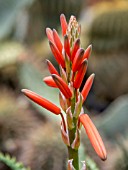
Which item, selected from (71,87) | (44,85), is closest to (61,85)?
(71,87)

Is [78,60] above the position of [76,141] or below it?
above

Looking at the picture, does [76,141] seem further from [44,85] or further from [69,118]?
[44,85]

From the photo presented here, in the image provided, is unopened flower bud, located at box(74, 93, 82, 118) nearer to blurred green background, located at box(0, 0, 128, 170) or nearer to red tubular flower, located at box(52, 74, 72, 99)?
red tubular flower, located at box(52, 74, 72, 99)

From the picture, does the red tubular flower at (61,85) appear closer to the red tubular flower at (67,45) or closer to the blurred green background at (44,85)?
the red tubular flower at (67,45)

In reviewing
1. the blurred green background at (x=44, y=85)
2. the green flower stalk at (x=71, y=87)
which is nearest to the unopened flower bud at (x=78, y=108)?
the green flower stalk at (x=71, y=87)

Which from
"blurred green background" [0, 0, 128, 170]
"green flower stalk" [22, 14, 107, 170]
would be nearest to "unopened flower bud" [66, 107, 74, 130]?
"green flower stalk" [22, 14, 107, 170]

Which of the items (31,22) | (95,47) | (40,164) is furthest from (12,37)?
(40,164)
